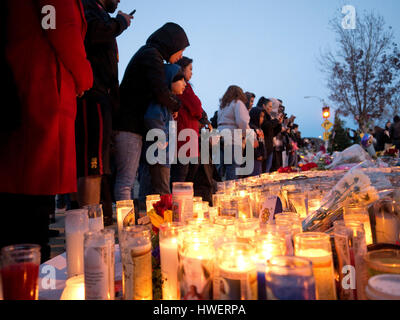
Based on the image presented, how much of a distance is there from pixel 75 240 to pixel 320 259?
0.95 m

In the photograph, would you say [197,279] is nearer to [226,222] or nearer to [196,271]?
[196,271]

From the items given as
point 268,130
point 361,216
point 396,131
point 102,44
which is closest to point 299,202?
point 361,216

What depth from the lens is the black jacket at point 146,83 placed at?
314cm

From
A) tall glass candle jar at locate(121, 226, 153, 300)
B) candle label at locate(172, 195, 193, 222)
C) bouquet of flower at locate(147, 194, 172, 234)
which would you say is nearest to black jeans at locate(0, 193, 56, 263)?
bouquet of flower at locate(147, 194, 172, 234)

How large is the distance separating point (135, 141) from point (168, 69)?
1.00 m

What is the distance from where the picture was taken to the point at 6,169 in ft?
4.90

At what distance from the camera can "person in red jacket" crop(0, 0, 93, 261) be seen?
150 centimetres

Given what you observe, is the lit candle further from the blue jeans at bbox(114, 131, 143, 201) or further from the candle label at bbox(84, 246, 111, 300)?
the blue jeans at bbox(114, 131, 143, 201)

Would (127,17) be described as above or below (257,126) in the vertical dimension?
above

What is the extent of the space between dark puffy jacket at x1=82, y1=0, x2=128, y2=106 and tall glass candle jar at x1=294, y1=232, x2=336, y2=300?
7.59 feet

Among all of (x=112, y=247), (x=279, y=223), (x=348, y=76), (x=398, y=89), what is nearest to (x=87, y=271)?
(x=112, y=247)

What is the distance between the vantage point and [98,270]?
87cm

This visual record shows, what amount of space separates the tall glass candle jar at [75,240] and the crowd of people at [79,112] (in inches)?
15.7

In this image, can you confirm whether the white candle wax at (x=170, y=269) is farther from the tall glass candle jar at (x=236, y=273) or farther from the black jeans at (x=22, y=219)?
the black jeans at (x=22, y=219)
